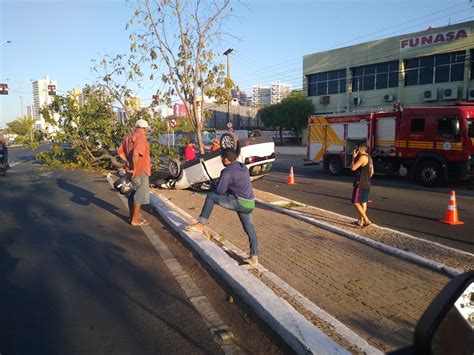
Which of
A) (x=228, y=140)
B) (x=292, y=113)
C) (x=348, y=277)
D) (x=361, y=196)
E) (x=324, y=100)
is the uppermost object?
(x=324, y=100)

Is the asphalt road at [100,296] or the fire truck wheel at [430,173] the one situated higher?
the fire truck wheel at [430,173]

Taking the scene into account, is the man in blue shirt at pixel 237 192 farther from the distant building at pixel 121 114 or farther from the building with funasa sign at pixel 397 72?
the building with funasa sign at pixel 397 72

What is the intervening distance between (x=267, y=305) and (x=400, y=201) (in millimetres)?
7837

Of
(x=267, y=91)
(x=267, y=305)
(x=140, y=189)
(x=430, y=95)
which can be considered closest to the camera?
(x=267, y=305)

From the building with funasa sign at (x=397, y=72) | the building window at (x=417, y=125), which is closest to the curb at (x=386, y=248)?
the building window at (x=417, y=125)

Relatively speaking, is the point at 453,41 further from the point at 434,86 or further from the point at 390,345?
the point at 390,345

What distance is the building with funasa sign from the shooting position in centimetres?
2999

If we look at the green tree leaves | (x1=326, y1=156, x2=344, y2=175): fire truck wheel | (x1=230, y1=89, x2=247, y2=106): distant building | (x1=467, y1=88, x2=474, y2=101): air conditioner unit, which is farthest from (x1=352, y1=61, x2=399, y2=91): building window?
(x1=326, y1=156, x2=344, y2=175): fire truck wheel

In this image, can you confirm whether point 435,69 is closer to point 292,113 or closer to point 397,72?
point 397,72

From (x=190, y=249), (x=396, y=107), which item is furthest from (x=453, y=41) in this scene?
(x=190, y=249)

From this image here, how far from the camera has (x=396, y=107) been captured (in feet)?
48.8

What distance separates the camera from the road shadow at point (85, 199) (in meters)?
8.79

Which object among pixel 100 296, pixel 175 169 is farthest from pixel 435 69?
pixel 100 296

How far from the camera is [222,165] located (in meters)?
10.4
